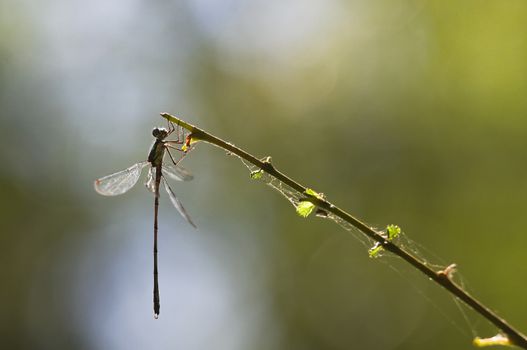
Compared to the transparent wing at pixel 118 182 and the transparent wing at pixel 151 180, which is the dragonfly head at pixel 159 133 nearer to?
the transparent wing at pixel 118 182

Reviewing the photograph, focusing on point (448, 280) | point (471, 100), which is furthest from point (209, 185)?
point (448, 280)

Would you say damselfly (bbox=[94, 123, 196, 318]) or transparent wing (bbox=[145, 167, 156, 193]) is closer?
damselfly (bbox=[94, 123, 196, 318])

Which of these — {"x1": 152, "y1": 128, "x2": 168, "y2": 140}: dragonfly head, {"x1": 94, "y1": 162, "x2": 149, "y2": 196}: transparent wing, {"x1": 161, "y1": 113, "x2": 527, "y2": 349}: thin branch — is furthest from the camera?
{"x1": 94, "y1": 162, "x2": 149, "y2": 196}: transparent wing

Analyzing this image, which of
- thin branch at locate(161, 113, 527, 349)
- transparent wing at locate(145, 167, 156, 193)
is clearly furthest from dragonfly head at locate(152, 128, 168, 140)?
thin branch at locate(161, 113, 527, 349)

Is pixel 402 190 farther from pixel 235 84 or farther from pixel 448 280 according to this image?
pixel 448 280

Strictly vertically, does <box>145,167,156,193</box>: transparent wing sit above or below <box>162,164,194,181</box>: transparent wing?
below

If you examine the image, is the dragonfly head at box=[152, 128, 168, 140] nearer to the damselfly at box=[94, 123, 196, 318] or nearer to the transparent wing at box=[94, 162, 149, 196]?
the damselfly at box=[94, 123, 196, 318]

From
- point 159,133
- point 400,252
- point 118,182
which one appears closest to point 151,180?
point 118,182
